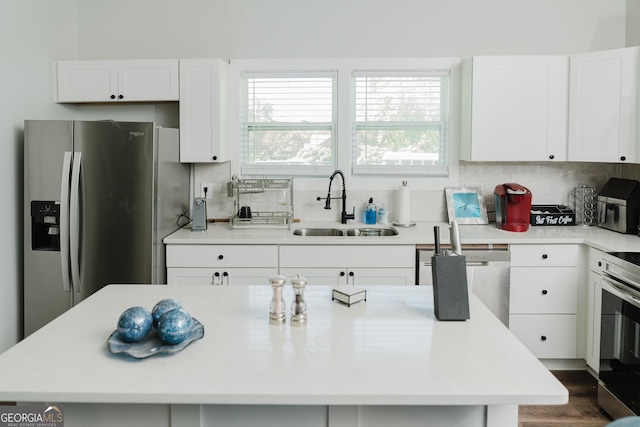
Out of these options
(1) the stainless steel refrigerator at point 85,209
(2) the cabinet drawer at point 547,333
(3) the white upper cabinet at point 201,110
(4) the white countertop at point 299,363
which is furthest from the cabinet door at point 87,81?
(2) the cabinet drawer at point 547,333

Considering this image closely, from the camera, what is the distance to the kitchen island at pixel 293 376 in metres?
1.63

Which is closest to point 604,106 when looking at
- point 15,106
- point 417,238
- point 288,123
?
point 417,238

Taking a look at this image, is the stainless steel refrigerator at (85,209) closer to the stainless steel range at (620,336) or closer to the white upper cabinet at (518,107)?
the white upper cabinet at (518,107)

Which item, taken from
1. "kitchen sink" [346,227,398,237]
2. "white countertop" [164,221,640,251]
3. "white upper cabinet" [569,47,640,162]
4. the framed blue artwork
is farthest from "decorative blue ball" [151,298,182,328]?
"white upper cabinet" [569,47,640,162]

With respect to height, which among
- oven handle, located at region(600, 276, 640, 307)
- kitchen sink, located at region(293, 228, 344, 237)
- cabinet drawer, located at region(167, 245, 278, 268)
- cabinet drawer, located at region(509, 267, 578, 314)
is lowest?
cabinet drawer, located at region(509, 267, 578, 314)

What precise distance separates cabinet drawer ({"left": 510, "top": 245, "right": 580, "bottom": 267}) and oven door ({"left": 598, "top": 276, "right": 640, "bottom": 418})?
408 mm

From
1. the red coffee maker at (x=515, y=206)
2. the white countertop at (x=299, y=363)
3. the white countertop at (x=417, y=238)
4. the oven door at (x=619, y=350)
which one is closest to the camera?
the white countertop at (x=299, y=363)

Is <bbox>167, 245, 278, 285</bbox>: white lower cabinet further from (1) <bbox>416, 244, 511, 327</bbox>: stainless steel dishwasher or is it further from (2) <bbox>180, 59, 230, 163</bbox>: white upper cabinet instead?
(1) <bbox>416, 244, 511, 327</bbox>: stainless steel dishwasher

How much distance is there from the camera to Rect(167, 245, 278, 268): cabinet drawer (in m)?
4.08

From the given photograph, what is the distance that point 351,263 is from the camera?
4.07 meters

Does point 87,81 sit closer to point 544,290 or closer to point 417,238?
point 417,238

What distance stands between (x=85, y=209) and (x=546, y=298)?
3118 millimetres

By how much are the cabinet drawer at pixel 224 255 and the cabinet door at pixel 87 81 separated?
128cm

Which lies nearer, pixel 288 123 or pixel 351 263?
pixel 351 263
